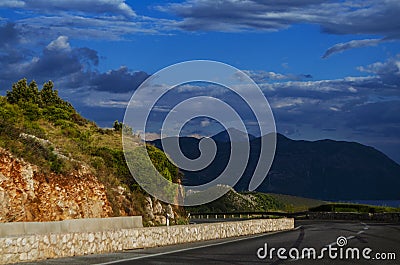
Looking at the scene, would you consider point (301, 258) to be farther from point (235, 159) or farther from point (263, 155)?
point (235, 159)

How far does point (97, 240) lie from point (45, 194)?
12.6 meters

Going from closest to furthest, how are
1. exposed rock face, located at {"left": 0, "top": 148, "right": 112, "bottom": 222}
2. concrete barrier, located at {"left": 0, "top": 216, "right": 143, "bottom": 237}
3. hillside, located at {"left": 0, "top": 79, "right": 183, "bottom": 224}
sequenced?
concrete barrier, located at {"left": 0, "top": 216, "right": 143, "bottom": 237} < exposed rock face, located at {"left": 0, "top": 148, "right": 112, "bottom": 222} < hillside, located at {"left": 0, "top": 79, "right": 183, "bottom": 224}

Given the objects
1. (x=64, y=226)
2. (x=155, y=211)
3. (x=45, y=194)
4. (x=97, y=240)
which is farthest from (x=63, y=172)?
(x=97, y=240)

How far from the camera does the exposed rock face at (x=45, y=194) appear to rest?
30672 mm

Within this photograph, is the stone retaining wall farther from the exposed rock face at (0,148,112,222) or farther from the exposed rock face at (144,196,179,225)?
the exposed rock face at (144,196,179,225)

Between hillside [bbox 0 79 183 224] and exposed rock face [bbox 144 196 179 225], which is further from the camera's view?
exposed rock face [bbox 144 196 179 225]

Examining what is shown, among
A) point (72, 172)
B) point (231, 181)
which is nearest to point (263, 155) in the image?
point (231, 181)

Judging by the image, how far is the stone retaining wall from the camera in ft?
57.6

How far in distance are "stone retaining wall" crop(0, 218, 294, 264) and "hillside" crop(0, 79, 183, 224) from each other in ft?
26.1

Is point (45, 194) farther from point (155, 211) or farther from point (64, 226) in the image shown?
point (155, 211)

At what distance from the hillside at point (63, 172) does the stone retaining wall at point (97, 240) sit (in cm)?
794

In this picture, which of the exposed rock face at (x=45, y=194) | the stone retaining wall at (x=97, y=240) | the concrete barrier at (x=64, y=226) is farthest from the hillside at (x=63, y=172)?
the stone retaining wall at (x=97, y=240)

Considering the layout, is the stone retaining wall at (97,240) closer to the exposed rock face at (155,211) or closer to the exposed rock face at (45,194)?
the exposed rock face at (45,194)

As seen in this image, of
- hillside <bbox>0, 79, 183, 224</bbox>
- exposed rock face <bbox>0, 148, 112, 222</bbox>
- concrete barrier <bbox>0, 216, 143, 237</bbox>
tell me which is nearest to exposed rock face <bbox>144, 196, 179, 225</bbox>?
hillside <bbox>0, 79, 183, 224</bbox>
